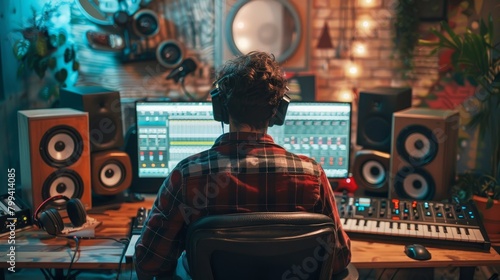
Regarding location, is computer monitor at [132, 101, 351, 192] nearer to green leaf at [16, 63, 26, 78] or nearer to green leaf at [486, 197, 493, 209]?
green leaf at [486, 197, 493, 209]

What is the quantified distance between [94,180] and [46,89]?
95cm

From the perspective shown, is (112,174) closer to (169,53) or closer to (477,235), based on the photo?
(169,53)

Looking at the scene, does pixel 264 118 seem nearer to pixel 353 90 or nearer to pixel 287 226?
pixel 287 226

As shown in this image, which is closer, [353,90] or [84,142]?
[84,142]

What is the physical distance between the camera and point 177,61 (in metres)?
3.34

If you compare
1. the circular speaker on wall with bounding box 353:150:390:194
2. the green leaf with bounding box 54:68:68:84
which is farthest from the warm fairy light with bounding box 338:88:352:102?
the green leaf with bounding box 54:68:68:84

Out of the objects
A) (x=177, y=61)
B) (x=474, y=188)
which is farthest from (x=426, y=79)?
(x=177, y=61)

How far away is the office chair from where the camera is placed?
122 centimetres

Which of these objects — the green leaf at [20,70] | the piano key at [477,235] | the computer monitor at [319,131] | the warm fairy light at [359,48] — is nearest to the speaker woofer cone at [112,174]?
the computer monitor at [319,131]

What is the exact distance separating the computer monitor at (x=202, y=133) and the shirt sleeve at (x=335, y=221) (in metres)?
0.79

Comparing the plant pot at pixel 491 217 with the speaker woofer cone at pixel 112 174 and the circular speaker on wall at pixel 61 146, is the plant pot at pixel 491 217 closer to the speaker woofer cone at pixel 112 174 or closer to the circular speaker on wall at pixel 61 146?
the speaker woofer cone at pixel 112 174

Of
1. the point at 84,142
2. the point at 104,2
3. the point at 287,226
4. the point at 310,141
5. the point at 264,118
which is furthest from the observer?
the point at 104,2

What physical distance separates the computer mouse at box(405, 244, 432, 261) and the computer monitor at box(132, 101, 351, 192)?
0.58m

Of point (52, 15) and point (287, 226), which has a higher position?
point (52, 15)
